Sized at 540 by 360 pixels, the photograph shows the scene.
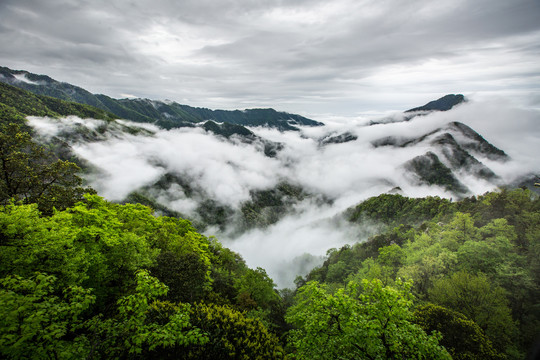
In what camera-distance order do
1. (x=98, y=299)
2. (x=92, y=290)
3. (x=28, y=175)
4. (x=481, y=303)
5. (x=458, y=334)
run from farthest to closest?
(x=481, y=303) < (x=28, y=175) < (x=458, y=334) < (x=98, y=299) < (x=92, y=290)

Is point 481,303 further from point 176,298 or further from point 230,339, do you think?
point 176,298

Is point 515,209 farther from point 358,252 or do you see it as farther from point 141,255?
point 141,255

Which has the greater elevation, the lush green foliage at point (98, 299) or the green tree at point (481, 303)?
the lush green foliage at point (98, 299)

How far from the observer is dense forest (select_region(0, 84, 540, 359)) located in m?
9.39

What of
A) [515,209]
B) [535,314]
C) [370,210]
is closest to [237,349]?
[535,314]

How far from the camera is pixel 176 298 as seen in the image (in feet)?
63.6

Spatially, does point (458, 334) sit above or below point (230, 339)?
below

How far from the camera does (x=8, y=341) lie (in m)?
7.24

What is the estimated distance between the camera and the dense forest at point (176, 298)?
30.8 feet

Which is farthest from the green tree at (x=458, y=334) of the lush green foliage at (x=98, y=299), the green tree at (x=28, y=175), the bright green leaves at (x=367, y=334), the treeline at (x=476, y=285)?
the green tree at (x=28, y=175)

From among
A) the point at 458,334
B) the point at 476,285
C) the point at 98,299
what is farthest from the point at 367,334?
the point at 476,285

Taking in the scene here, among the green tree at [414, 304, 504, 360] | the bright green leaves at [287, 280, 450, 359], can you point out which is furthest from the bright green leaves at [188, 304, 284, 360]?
the green tree at [414, 304, 504, 360]

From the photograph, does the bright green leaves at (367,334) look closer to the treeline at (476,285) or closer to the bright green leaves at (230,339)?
the treeline at (476,285)

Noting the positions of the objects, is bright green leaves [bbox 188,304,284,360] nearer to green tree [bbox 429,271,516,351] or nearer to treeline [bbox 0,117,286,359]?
treeline [bbox 0,117,286,359]
